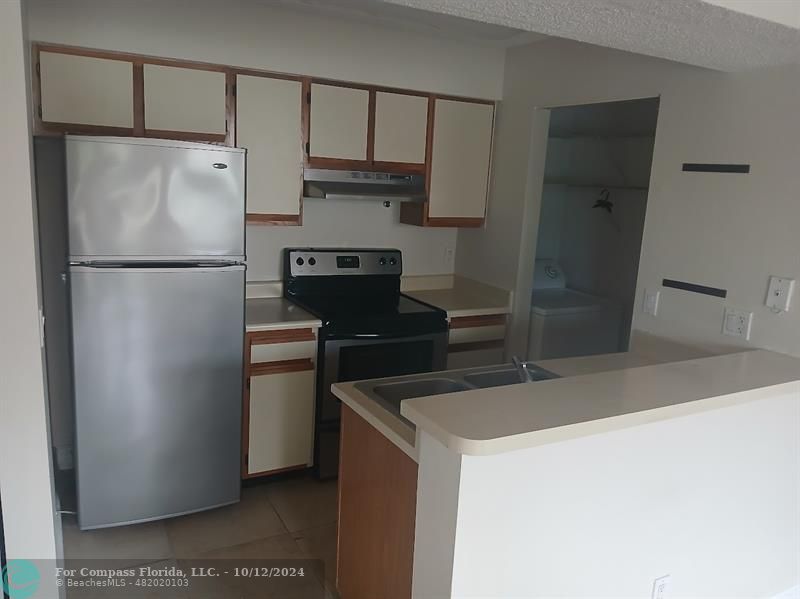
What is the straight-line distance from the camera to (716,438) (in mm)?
A: 1951

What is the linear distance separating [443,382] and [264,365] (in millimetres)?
1171

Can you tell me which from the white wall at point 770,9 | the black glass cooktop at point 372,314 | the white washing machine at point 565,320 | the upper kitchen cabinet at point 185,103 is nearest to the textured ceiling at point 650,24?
the white wall at point 770,9

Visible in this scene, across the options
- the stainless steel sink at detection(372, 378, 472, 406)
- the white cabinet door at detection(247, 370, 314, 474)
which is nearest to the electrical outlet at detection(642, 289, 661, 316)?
the stainless steel sink at detection(372, 378, 472, 406)

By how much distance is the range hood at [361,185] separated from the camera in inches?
127

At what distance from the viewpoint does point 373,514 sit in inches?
78.0

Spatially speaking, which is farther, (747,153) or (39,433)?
(747,153)

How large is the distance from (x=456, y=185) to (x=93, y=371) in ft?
7.23

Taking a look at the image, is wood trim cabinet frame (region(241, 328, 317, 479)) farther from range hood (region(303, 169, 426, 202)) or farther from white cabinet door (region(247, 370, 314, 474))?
range hood (region(303, 169, 426, 202))

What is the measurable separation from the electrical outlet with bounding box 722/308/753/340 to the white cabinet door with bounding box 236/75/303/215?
2086 millimetres

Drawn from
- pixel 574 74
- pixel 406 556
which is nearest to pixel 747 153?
pixel 574 74

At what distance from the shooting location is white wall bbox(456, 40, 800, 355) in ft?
7.35

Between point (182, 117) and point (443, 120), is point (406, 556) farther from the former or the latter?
point (443, 120)

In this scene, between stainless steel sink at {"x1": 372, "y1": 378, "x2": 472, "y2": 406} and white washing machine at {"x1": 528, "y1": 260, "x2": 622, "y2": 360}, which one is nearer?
stainless steel sink at {"x1": 372, "y1": 378, "x2": 472, "y2": 406}

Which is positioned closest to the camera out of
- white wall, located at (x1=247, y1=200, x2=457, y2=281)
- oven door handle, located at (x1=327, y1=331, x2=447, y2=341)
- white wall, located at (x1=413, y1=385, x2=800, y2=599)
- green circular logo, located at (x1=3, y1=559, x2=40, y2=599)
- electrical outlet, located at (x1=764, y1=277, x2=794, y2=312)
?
white wall, located at (x1=413, y1=385, x2=800, y2=599)
